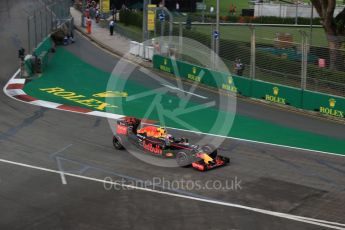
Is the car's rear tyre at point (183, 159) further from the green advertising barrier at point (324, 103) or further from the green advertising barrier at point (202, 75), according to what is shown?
the green advertising barrier at point (202, 75)

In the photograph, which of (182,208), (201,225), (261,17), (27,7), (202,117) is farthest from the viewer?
(261,17)

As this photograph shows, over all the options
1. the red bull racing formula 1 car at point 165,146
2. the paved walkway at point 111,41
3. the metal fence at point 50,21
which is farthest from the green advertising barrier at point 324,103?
the metal fence at point 50,21

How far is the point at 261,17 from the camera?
7425cm

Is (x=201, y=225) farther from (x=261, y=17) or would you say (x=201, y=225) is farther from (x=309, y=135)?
(x=261, y=17)

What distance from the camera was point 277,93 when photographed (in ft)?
96.2

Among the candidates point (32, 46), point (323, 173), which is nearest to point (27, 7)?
point (32, 46)

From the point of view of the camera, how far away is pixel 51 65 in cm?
3894

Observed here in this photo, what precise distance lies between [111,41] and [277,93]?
81.1 feet

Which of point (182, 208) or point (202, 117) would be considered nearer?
point (182, 208)

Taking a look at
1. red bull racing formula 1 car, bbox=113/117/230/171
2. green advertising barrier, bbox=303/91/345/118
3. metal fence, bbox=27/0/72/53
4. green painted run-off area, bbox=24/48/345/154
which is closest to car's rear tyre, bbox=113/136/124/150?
red bull racing formula 1 car, bbox=113/117/230/171

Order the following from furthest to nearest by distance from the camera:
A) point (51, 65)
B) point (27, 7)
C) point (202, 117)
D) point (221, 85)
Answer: point (27, 7) < point (51, 65) < point (221, 85) < point (202, 117)

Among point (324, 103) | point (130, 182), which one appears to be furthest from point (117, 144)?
point (324, 103)

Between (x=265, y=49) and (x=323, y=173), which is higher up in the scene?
(x=265, y=49)

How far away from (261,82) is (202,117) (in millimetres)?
5643
